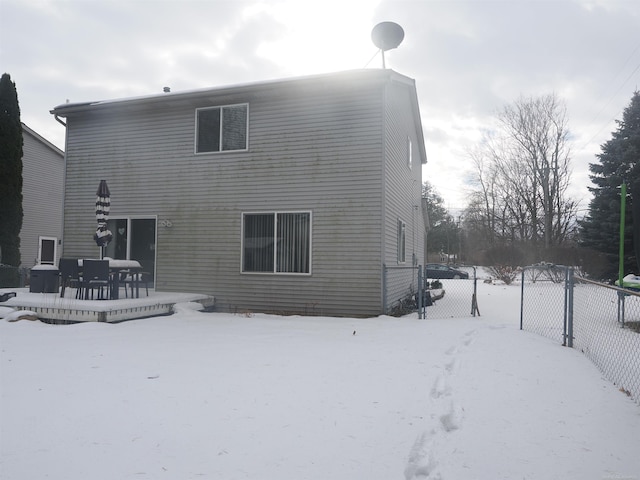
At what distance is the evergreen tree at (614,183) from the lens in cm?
1933

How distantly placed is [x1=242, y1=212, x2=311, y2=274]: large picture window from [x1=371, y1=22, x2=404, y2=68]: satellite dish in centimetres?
448

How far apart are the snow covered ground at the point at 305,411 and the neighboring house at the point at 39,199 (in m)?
14.3

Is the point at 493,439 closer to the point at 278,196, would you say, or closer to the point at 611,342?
the point at 611,342

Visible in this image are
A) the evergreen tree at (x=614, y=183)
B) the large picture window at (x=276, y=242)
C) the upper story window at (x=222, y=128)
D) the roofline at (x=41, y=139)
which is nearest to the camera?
the large picture window at (x=276, y=242)

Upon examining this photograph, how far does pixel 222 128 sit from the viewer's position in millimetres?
10391

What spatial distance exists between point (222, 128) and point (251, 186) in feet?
5.64

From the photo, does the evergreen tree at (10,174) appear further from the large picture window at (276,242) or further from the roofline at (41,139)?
the large picture window at (276,242)

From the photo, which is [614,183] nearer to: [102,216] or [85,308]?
[102,216]

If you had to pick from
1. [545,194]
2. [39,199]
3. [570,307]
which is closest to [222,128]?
[570,307]

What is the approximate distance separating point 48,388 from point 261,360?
7.38ft

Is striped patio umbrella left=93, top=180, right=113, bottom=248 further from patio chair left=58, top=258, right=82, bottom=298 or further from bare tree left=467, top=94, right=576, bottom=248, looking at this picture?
bare tree left=467, top=94, right=576, bottom=248

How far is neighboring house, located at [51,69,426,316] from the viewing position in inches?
363

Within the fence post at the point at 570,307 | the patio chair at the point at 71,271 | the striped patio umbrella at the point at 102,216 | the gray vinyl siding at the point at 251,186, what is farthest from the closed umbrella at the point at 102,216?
the fence post at the point at 570,307

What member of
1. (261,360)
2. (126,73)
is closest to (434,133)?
(126,73)
